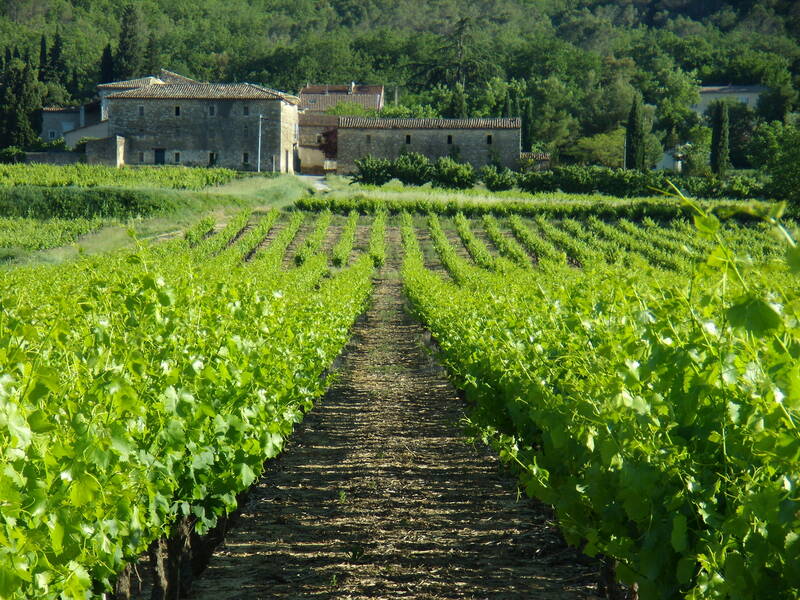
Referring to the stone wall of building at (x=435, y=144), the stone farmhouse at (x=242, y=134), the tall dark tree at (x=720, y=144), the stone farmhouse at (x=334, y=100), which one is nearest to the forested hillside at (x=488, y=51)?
the stone farmhouse at (x=334, y=100)

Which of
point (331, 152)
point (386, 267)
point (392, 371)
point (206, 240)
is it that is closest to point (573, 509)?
point (392, 371)

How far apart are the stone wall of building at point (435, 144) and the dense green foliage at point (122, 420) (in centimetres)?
4942

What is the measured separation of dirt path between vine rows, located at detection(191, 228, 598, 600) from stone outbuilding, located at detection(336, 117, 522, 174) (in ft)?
153

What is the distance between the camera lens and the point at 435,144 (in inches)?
2233

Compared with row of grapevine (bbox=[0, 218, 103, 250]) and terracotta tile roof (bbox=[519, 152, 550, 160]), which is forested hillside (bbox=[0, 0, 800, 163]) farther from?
row of grapevine (bbox=[0, 218, 103, 250])

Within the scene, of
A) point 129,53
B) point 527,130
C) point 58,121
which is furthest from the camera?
point 129,53

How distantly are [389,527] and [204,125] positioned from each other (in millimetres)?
51483

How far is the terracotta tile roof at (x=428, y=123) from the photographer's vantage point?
56312 mm

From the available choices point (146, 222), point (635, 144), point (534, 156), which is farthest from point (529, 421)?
point (534, 156)

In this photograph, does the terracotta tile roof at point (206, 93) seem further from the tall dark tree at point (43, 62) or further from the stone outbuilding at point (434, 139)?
the tall dark tree at point (43, 62)

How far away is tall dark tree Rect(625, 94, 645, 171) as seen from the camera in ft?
185

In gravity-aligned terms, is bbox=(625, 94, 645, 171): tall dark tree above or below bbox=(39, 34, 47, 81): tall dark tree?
below

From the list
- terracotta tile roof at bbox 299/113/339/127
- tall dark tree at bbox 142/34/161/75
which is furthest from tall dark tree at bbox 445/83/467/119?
tall dark tree at bbox 142/34/161/75

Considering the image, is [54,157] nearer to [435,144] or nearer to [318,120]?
[318,120]
